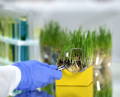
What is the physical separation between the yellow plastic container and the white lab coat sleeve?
0.15 metres

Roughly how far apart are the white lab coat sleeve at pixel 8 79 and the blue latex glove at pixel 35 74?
2cm

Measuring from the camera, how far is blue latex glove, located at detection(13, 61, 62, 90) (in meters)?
1.08

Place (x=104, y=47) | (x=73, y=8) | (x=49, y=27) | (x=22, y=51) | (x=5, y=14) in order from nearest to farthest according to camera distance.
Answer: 1. (x=104, y=47)
2. (x=49, y=27)
3. (x=22, y=51)
4. (x=5, y=14)
5. (x=73, y=8)

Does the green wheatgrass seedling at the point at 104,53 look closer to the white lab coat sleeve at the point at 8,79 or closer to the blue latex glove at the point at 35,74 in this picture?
the blue latex glove at the point at 35,74

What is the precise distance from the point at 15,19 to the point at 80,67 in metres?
0.84

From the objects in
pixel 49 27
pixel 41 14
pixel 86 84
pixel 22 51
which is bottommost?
pixel 86 84

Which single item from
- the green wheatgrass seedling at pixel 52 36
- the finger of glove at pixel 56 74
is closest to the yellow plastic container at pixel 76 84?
the finger of glove at pixel 56 74

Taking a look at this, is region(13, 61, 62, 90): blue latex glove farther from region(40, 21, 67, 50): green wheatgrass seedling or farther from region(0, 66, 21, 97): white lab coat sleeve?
region(40, 21, 67, 50): green wheatgrass seedling

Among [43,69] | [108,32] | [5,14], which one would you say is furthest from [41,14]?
[43,69]

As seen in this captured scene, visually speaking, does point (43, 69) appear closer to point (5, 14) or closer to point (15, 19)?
point (15, 19)

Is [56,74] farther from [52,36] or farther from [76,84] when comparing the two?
[52,36]

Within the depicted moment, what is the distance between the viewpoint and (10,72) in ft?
3.43

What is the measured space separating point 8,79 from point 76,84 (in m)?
0.23

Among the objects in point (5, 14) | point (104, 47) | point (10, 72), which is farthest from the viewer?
point (5, 14)
